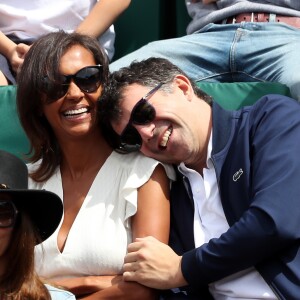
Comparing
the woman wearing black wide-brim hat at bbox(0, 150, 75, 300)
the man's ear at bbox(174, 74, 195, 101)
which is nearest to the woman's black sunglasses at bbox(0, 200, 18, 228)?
the woman wearing black wide-brim hat at bbox(0, 150, 75, 300)

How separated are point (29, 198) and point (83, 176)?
680 mm

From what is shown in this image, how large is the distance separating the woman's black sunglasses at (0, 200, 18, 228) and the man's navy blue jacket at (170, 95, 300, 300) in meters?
0.58

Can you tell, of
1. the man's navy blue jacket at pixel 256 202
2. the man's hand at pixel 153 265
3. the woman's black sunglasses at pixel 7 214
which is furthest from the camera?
the man's hand at pixel 153 265

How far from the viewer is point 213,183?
241 cm

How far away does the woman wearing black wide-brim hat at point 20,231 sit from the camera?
1.94 meters

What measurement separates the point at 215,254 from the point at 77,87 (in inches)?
28.5

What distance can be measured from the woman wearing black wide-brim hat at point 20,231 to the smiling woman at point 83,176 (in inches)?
15.5

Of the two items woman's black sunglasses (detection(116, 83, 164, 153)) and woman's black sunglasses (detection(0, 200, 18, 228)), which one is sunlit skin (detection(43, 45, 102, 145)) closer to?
woman's black sunglasses (detection(116, 83, 164, 153))

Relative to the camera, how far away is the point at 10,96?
2.97 m

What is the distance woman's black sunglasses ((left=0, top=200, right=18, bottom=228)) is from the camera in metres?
1.90

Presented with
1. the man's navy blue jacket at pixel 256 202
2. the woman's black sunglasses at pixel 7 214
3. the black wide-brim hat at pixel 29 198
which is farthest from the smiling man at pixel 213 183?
the woman's black sunglasses at pixel 7 214

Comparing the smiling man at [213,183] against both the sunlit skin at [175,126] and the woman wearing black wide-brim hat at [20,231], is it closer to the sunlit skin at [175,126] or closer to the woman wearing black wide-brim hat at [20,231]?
the sunlit skin at [175,126]

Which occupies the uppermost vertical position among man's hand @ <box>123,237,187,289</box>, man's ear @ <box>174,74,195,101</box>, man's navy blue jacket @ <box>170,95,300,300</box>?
man's ear @ <box>174,74,195,101</box>

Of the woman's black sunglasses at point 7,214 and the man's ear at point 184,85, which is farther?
the man's ear at point 184,85
